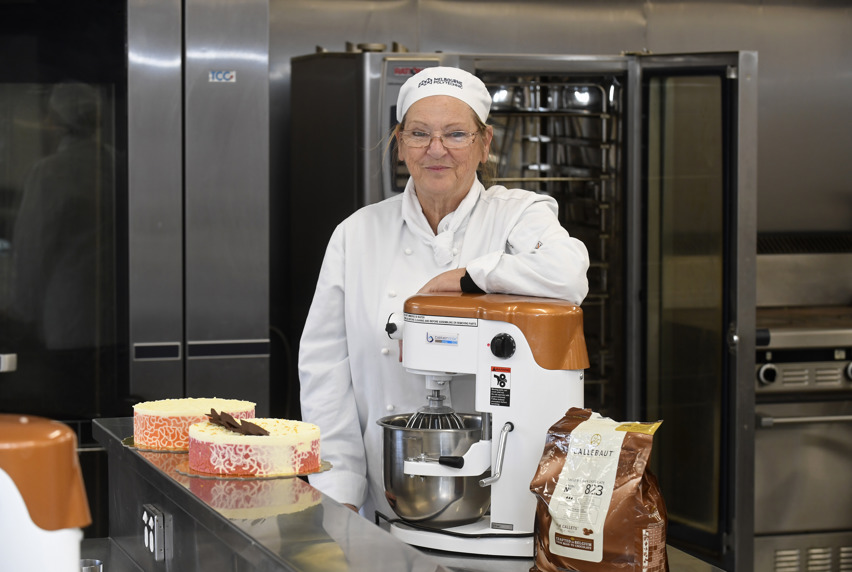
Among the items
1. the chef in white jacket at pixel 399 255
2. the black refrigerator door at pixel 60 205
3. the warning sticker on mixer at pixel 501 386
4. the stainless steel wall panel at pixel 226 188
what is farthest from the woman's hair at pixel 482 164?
the black refrigerator door at pixel 60 205

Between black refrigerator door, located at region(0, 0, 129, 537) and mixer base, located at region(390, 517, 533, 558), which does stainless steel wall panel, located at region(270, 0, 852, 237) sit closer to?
black refrigerator door, located at region(0, 0, 129, 537)

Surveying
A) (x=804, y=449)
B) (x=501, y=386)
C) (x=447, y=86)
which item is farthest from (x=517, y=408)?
(x=804, y=449)

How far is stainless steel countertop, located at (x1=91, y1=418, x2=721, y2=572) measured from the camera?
42.7 inches

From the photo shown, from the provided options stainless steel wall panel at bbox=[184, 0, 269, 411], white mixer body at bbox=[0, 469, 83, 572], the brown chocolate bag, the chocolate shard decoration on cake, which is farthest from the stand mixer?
stainless steel wall panel at bbox=[184, 0, 269, 411]

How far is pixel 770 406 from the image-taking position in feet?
12.3

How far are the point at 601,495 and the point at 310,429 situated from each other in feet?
1.45

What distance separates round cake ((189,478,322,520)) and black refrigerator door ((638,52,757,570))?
8.24 feet

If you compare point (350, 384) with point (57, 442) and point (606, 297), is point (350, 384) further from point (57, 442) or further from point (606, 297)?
point (606, 297)

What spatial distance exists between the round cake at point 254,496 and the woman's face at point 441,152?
82cm

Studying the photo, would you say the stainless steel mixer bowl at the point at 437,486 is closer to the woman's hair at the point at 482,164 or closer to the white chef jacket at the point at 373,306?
the white chef jacket at the point at 373,306

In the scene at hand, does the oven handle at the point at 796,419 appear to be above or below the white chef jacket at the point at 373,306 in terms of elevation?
below

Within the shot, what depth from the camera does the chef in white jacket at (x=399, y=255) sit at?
1.98m

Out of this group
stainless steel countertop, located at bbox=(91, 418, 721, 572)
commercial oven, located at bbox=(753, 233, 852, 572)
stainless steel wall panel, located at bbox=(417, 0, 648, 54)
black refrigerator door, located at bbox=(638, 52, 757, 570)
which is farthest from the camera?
stainless steel wall panel, located at bbox=(417, 0, 648, 54)

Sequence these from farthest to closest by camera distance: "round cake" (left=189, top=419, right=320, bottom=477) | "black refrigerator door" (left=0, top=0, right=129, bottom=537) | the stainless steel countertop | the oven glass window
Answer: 1. the oven glass window
2. "black refrigerator door" (left=0, top=0, right=129, bottom=537)
3. "round cake" (left=189, top=419, right=320, bottom=477)
4. the stainless steel countertop
